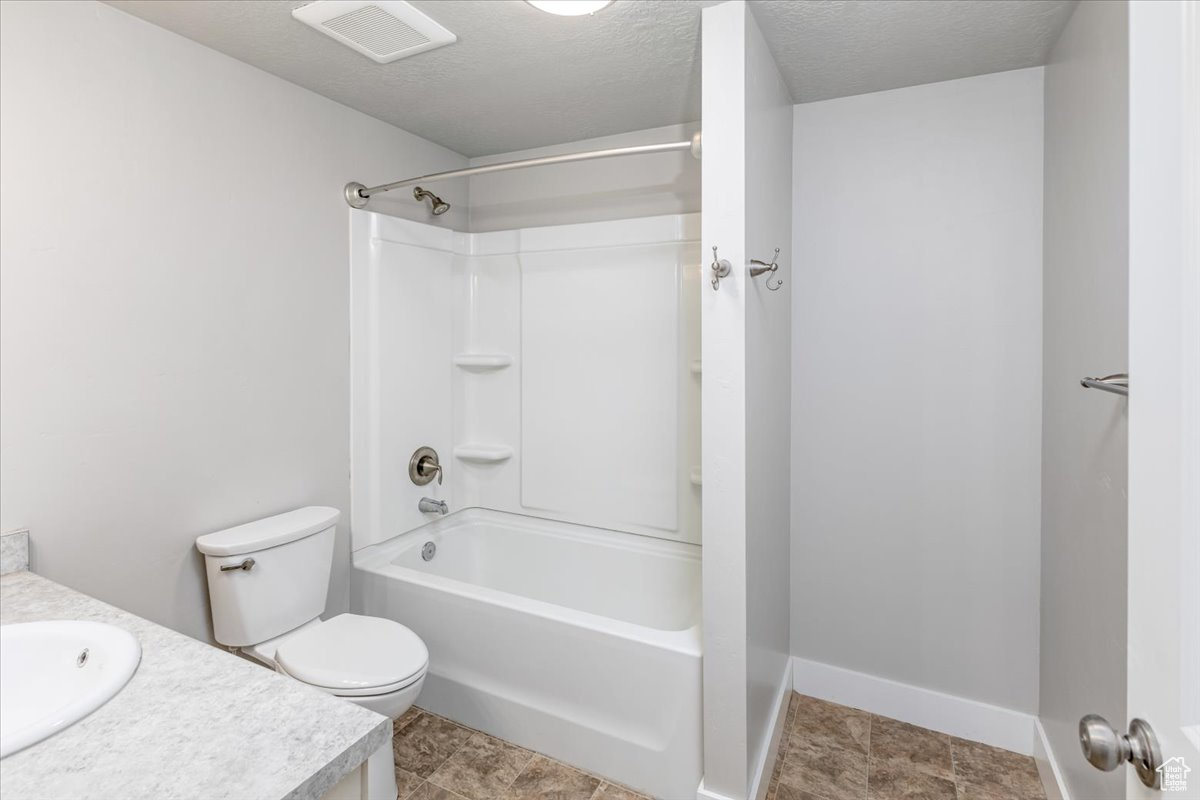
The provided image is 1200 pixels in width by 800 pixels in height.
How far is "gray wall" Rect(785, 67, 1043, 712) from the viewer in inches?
81.7

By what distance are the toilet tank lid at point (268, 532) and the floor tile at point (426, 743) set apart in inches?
30.2

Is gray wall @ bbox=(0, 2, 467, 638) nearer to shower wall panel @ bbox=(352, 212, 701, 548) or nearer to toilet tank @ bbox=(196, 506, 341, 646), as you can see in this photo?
toilet tank @ bbox=(196, 506, 341, 646)

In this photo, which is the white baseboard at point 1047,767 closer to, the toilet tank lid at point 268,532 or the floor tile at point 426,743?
the floor tile at point 426,743

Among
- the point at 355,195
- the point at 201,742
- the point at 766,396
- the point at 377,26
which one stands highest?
the point at 377,26

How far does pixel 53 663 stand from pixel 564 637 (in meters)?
1.25

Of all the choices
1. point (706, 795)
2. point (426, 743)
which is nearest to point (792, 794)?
point (706, 795)

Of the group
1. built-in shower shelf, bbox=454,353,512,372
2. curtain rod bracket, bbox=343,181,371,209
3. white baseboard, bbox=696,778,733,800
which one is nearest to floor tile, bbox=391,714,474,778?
white baseboard, bbox=696,778,733,800

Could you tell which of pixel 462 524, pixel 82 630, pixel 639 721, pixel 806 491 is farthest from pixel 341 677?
pixel 806 491

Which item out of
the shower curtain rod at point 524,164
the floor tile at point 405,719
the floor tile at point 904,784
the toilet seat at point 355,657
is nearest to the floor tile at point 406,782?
the floor tile at point 405,719

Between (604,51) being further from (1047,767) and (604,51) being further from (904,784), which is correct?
(1047,767)

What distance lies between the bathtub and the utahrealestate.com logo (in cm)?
128

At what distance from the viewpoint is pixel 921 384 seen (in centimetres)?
221

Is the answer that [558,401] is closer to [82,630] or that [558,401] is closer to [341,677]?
[341,677]

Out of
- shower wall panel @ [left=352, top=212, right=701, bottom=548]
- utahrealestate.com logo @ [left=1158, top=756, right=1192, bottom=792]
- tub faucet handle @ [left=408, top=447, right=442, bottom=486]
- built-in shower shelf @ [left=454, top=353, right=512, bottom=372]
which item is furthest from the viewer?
built-in shower shelf @ [left=454, top=353, right=512, bottom=372]
